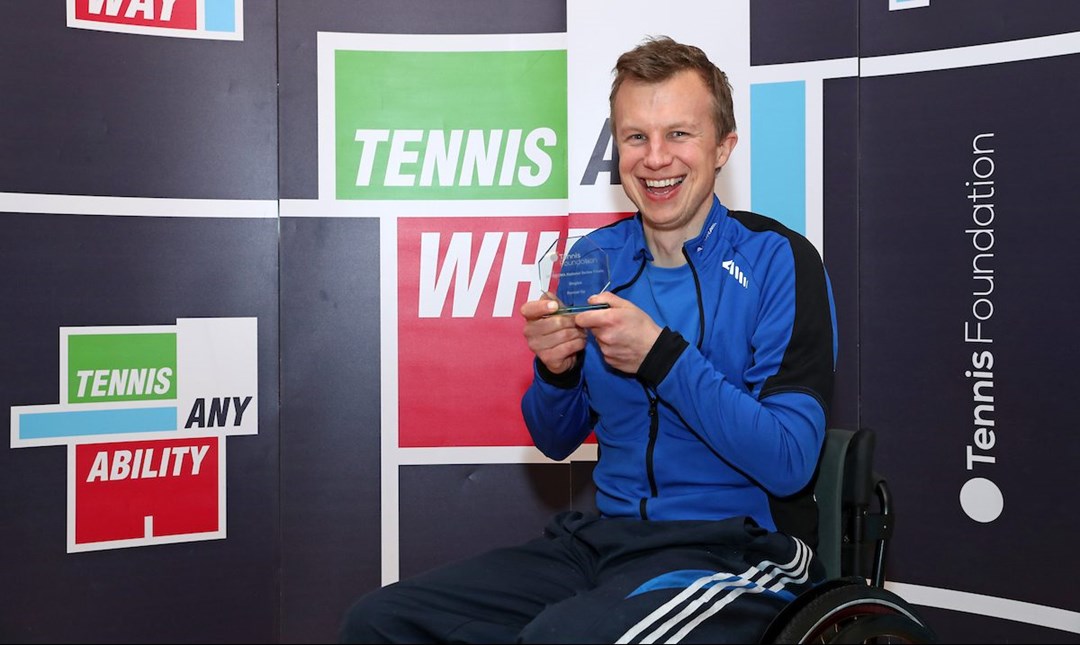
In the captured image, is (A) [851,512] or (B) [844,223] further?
(B) [844,223]

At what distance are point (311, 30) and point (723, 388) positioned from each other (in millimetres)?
1894

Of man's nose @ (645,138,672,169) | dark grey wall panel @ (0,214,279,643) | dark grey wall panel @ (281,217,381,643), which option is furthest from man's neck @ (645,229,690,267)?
dark grey wall panel @ (0,214,279,643)

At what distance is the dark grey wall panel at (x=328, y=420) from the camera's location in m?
2.72

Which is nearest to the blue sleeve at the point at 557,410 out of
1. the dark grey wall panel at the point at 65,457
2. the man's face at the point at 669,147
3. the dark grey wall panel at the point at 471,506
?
the man's face at the point at 669,147

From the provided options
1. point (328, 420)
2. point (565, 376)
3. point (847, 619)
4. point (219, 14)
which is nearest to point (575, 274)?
point (565, 376)

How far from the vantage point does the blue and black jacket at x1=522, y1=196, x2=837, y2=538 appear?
1.40 m

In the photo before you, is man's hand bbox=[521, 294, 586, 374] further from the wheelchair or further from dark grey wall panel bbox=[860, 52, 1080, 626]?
dark grey wall panel bbox=[860, 52, 1080, 626]

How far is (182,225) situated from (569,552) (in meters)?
1.69

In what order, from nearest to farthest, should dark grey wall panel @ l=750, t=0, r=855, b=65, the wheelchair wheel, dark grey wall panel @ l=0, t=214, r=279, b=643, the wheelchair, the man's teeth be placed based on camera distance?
the wheelchair wheel < the wheelchair < the man's teeth < dark grey wall panel @ l=0, t=214, r=279, b=643 < dark grey wall panel @ l=750, t=0, r=855, b=65

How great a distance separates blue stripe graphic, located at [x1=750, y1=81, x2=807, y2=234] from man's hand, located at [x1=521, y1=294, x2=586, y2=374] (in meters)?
1.27

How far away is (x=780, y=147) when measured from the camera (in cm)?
263

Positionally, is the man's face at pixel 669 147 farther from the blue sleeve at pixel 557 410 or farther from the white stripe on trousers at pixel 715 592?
the white stripe on trousers at pixel 715 592

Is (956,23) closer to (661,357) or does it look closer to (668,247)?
(668,247)

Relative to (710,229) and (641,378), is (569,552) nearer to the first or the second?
(641,378)
